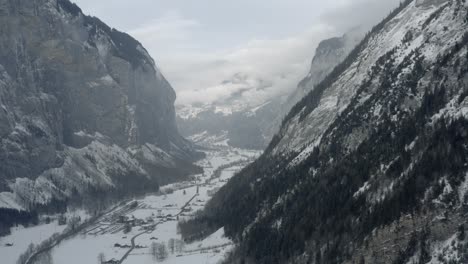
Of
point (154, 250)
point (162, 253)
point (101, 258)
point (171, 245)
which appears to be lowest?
point (162, 253)

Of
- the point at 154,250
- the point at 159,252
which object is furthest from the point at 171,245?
the point at 159,252

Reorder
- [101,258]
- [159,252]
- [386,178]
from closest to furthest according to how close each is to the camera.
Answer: [386,178]
[159,252]
[101,258]

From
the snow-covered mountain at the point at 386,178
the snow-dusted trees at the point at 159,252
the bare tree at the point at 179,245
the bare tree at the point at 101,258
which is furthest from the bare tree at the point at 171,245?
the bare tree at the point at 101,258

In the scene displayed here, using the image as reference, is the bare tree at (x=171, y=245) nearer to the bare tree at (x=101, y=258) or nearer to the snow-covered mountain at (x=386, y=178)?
the snow-covered mountain at (x=386, y=178)

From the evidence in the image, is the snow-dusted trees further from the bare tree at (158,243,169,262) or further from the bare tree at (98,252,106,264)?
the bare tree at (98,252,106,264)

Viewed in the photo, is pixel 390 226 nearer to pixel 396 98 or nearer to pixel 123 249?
pixel 396 98

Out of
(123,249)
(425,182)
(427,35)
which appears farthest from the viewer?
(123,249)

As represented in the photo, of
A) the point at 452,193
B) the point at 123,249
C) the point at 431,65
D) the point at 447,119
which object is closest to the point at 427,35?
the point at 431,65

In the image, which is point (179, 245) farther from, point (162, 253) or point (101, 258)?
point (101, 258)
